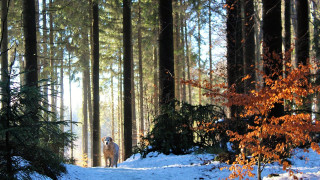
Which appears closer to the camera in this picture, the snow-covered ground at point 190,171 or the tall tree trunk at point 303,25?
the snow-covered ground at point 190,171

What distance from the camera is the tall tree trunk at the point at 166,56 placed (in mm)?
10455

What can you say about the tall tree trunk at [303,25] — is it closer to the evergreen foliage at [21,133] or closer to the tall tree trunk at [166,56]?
the tall tree trunk at [166,56]

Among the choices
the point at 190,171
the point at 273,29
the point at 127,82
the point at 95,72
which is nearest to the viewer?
the point at 273,29

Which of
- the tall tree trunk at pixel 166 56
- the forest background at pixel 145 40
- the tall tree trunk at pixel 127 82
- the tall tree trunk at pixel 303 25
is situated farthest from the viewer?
the tall tree trunk at pixel 127 82

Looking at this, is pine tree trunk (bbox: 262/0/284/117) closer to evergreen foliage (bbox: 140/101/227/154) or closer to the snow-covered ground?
the snow-covered ground

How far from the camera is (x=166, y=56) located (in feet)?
34.8

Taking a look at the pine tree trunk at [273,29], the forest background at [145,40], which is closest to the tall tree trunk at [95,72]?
the forest background at [145,40]

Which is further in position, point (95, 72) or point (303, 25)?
point (95, 72)

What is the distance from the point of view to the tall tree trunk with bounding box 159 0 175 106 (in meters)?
10.5

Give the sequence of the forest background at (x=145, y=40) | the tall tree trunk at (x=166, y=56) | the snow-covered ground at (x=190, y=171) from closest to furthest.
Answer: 1. the snow-covered ground at (x=190, y=171)
2. the forest background at (x=145, y=40)
3. the tall tree trunk at (x=166, y=56)

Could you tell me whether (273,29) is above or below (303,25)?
below

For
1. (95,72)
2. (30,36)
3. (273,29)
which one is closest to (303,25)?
(273,29)

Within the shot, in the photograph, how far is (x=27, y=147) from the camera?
141 inches

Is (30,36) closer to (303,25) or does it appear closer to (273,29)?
(273,29)
